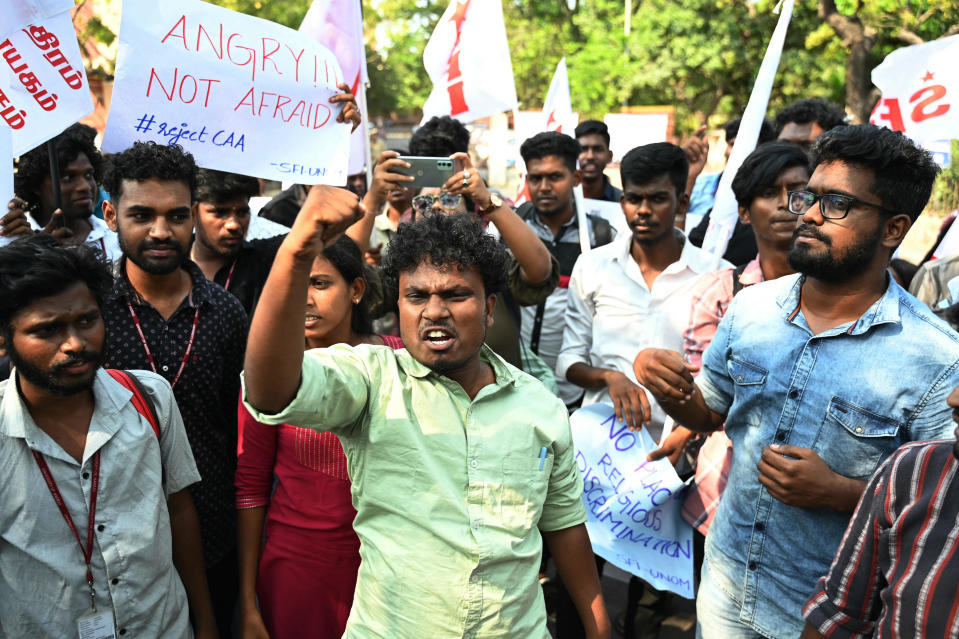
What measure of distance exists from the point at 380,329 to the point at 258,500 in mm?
2063

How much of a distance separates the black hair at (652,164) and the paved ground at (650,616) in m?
2.18

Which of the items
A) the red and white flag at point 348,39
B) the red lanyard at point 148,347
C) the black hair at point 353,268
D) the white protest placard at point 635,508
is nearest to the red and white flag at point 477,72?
the red and white flag at point 348,39

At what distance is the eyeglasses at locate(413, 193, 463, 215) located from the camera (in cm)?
337

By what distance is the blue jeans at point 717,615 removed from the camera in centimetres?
249

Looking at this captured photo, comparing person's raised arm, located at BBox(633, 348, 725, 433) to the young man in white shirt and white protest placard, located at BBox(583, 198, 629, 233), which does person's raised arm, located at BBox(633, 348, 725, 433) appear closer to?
the young man in white shirt

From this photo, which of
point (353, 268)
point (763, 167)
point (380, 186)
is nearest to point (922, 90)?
point (763, 167)

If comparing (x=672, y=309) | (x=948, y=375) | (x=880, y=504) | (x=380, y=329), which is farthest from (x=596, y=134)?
(x=880, y=504)

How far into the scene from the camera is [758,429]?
8.03 feet

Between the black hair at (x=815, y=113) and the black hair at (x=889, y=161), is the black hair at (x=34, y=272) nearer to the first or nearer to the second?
the black hair at (x=889, y=161)

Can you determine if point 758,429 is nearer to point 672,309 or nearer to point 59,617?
point 672,309

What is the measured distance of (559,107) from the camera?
6.27 metres

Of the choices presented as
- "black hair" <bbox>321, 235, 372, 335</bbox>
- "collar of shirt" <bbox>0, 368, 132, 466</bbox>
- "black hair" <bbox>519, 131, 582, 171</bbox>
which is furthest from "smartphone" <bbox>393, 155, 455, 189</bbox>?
"collar of shirt" <bbox>0, 368, 132, 466</bbox>

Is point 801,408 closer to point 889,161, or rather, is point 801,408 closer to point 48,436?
point 889,161

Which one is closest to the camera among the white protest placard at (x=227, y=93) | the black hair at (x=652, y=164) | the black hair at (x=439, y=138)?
the white protest placard at (x=227, y=93)
